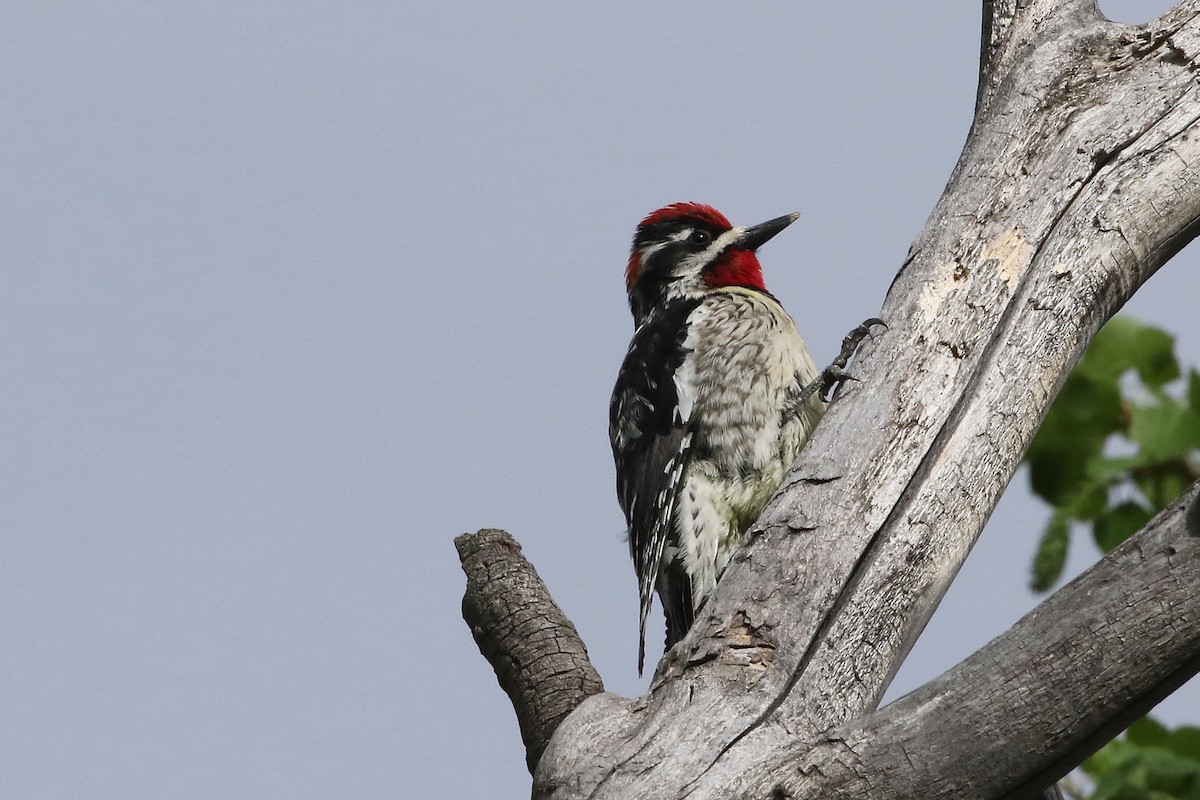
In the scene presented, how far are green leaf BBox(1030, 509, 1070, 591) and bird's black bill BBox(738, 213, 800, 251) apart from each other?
1514 mm

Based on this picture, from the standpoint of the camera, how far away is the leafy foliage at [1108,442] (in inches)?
183

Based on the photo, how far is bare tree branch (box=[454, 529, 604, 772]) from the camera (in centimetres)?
333

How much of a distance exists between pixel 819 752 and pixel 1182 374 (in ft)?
9.69

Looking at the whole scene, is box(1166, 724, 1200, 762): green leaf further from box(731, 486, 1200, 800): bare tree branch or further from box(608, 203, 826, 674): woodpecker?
box(731, 486, 1200, 800): bare tree branch

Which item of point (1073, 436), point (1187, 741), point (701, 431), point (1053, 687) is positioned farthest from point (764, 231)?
point (1053, 687)

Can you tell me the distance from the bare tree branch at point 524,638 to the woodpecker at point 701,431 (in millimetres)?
900

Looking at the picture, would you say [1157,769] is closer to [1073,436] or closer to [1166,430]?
[1166,430]

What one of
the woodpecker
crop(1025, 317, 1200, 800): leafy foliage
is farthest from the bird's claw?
crop(1025, 317, 1200, 800): leafy foliage

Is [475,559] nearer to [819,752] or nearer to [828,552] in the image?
[828,552]

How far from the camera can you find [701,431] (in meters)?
4.70

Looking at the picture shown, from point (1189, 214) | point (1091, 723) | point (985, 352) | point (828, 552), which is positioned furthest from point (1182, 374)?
point (1091, 723)

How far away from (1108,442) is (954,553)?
7.38ft

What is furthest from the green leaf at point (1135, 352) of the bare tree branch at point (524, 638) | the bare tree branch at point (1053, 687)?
the bare tree branch at point (1053, 687)

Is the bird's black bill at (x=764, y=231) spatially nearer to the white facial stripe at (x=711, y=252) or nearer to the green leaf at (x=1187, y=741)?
the white facial stripe at (x=711, y=252)
